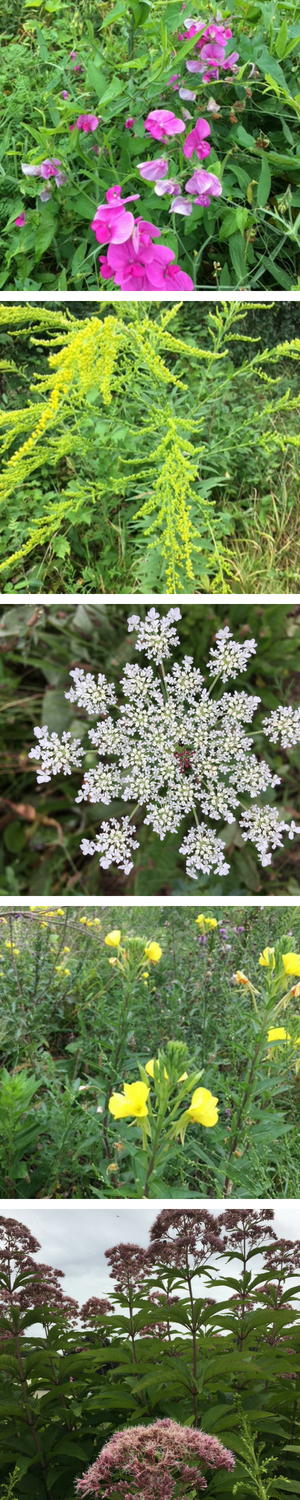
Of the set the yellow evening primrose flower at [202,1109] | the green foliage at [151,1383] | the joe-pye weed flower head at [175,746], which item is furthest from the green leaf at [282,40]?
the green foliage at [151,1383]

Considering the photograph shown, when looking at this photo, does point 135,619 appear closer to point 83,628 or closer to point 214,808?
point 83,628

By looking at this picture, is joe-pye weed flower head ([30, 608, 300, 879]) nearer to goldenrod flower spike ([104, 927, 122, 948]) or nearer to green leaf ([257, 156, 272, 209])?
goldenrod flower spike ([104, 927, 122, 948])

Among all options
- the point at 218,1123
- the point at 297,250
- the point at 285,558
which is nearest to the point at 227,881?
the point at 218,1123

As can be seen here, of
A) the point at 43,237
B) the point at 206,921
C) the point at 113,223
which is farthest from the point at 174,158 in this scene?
the point at 206,921

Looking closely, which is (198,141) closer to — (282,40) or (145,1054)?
(282,40)

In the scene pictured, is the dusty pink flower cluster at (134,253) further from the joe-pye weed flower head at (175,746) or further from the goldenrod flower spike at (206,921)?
the goldenrod flower spike at (206,921)

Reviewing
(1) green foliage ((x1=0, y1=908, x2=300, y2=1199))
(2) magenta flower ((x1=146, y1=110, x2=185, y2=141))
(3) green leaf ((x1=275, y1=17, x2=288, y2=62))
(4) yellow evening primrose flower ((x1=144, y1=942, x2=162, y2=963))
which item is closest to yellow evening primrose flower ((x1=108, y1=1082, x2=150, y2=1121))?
(1) green foliage ((x1=0, y1=908, x2=300, y2=1199))
